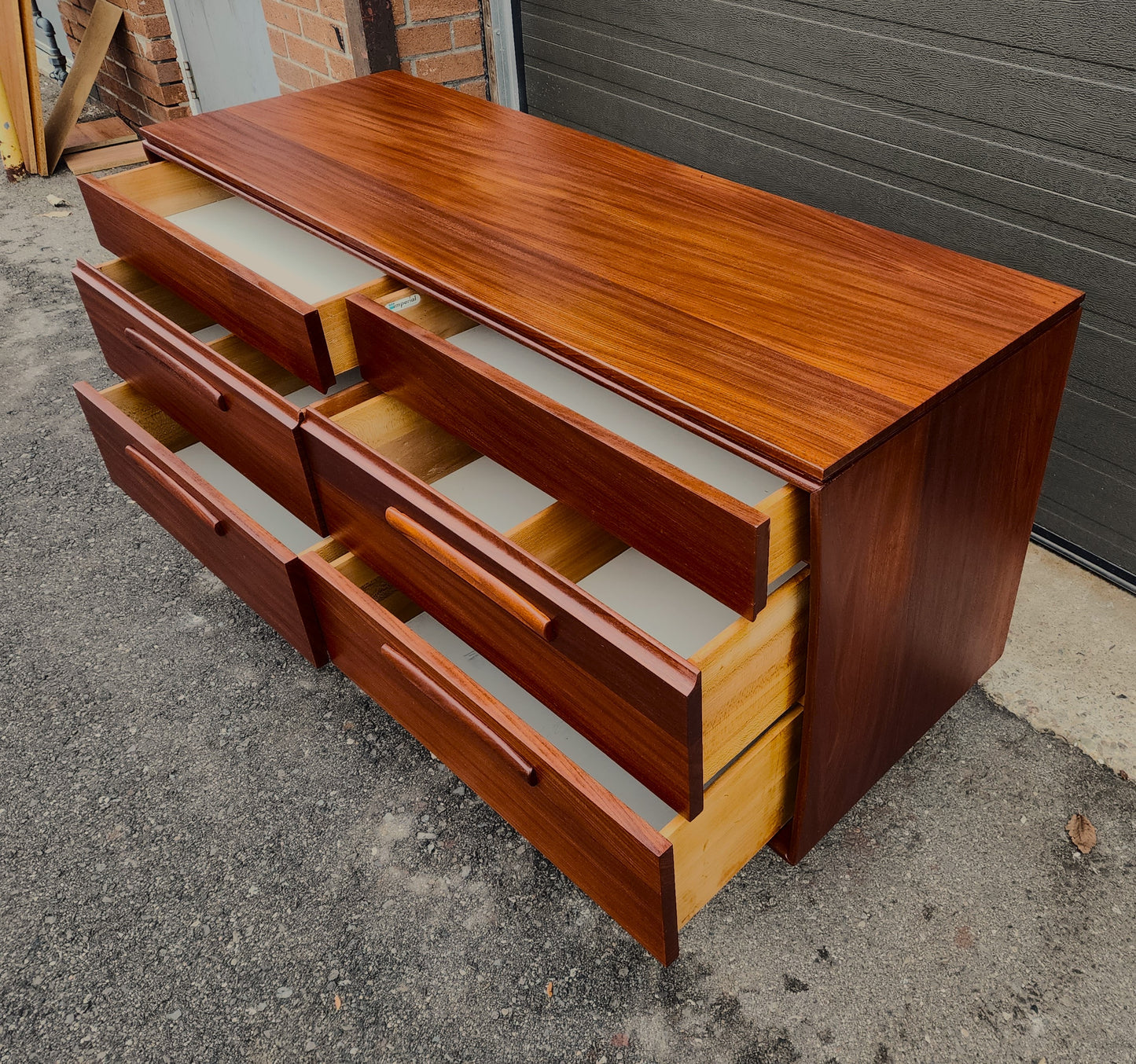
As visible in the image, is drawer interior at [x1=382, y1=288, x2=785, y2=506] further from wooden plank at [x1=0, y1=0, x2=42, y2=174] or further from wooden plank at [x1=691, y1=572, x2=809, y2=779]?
wooden plank at [x1=0, y1=0, x2=42, y2=174]

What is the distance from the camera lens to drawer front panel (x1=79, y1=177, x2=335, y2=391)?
1.38 m

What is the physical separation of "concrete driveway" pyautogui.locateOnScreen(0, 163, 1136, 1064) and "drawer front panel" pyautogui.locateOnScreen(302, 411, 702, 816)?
1.16 ft

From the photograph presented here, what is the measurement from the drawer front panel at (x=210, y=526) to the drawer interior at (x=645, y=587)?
0.25 metres

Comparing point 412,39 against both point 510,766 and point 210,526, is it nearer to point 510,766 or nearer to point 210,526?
point 210,526

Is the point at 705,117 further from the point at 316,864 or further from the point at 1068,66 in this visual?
the point at 316,864

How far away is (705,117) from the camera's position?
204 cm

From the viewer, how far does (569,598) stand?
100cm

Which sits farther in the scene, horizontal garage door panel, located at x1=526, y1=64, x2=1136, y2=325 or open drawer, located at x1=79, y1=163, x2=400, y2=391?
horizontal garage door panel, located at x1=526, y1=64, x2=1136, y2=325

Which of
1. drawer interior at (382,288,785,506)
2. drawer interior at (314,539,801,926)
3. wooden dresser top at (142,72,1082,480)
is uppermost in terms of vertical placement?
wooden dresser top at (142,72,1082,480)

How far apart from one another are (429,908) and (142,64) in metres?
3.55

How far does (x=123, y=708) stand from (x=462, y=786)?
24.3 inches

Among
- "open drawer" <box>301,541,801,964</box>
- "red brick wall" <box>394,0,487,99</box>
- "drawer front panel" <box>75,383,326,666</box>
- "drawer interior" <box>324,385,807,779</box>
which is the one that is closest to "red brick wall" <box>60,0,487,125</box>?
"red brick wall" <box>394,0,487,99</box>

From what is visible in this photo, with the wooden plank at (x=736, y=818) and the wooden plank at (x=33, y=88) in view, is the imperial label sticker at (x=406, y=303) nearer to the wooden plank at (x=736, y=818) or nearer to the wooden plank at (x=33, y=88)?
the wooden plank at (x=736, y=818)

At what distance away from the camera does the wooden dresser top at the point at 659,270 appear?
1.01 metres
